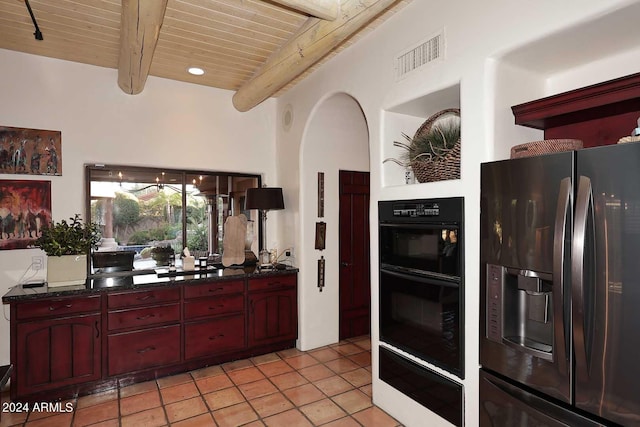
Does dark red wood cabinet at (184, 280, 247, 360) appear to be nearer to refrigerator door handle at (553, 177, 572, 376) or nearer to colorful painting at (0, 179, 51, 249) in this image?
colorful painting at (0, 179, 51, 249)

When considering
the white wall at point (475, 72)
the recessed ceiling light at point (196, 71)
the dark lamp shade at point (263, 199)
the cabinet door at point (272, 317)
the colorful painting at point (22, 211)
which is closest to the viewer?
the white wall at point (475, 72)

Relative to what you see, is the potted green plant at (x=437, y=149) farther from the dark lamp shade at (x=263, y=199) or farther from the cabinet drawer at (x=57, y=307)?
the cabinet drawer at (x=57, y=307)

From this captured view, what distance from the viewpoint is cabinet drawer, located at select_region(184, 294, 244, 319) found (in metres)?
3.46

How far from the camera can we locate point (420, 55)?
2.45 m

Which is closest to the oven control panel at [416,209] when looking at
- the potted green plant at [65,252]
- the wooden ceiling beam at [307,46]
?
the wooden ceiling beam at [307,46]

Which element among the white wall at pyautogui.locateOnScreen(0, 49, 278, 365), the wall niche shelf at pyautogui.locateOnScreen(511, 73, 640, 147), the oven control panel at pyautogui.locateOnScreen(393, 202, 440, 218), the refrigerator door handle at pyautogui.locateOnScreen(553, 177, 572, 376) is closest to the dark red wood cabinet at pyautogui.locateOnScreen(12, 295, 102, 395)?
the white wall at pyautogui.locateOnScreen(0, 49, 278, 365)

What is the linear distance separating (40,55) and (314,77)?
260 centimetres

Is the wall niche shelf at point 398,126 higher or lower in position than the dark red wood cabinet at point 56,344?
higher

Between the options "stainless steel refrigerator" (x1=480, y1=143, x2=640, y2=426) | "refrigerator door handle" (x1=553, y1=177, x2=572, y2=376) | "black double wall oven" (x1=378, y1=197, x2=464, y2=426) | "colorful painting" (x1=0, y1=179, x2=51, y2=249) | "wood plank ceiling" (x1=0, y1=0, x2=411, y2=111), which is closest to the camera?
"stainless steel refrigerator" (x1=480, y1=143, x2=640, y2=426)

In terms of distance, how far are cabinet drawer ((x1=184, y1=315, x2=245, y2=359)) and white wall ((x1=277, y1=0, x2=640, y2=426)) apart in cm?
153

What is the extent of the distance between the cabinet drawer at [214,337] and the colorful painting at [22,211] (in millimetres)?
1695

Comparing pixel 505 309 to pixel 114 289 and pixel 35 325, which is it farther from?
pixel 35 325

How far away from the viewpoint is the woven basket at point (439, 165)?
225 centimetres

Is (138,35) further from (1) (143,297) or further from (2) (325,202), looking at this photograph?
(2) (325,202)
